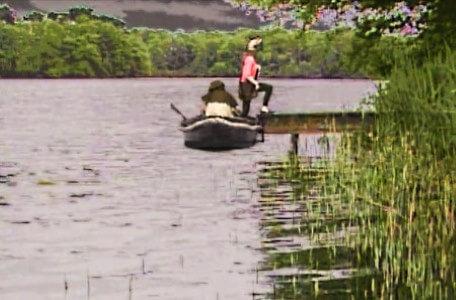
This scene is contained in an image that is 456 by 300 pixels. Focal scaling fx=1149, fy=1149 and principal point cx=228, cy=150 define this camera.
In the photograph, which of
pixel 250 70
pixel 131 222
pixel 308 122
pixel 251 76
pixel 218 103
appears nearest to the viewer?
pixel 131 222

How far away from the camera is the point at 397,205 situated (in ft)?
53.6

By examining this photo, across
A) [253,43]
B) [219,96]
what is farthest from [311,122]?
[253,43]

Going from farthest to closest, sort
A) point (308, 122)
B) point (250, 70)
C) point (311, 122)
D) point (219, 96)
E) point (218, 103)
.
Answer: point (250, 70), point (218, 103), point (219, 96), point (311, 122), point (308, 122)

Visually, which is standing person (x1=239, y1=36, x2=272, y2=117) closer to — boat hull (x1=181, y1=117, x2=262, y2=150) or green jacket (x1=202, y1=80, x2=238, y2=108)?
boat hull (x1=181, y1=117, x2=262, y2=150)

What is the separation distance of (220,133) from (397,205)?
16632 millimetres

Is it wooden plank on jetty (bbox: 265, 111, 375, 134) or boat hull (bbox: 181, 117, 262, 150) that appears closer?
wooden plank on jetty (bbox: 265, 111, 375, 134)

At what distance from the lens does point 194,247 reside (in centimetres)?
1614

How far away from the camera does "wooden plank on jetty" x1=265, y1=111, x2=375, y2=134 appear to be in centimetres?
2783

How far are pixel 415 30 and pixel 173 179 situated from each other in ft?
20.9

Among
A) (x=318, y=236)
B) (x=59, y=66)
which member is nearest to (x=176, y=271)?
(x=318, y=236)

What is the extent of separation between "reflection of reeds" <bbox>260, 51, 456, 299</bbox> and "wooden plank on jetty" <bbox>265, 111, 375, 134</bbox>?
3405 millimetres

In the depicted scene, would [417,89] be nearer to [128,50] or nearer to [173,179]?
[173,179]

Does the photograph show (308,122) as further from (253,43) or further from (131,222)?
(131,222)

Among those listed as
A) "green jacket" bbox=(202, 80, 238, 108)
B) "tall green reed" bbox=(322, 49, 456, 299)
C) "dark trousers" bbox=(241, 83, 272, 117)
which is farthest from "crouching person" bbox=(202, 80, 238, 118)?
"tall green reed" bbox=(322, 49, 456, 299)
